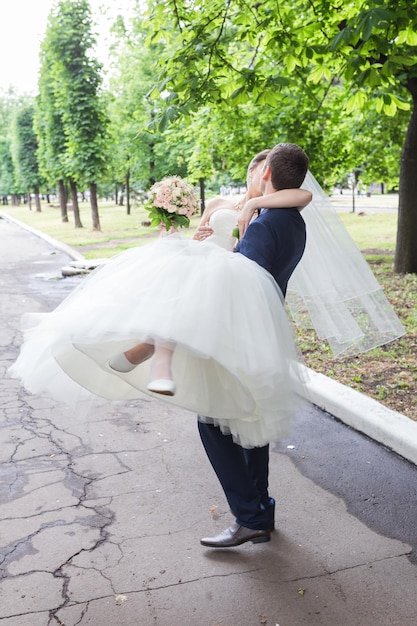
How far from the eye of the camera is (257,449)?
149 inches

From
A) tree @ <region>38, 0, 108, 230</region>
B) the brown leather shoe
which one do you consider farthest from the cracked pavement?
tree @ <region>38, 0, 108, 230</region>

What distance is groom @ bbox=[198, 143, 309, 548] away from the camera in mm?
3486

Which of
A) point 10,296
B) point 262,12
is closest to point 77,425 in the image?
point 262,12

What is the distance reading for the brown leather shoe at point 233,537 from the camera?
12.3 ft

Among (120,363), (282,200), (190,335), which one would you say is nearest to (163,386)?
(190,335)

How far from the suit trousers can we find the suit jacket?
38.5 inches

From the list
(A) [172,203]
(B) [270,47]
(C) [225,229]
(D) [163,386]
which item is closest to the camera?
(D) [163,386]

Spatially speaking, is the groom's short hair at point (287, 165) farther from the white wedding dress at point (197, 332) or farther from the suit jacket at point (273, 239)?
the white wedding dress at point (197, 332)

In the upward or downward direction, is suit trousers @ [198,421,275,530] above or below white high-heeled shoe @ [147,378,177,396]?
below

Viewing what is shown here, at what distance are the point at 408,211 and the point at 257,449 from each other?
10.9m

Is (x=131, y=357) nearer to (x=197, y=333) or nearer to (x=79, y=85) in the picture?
(x=197, y=333)

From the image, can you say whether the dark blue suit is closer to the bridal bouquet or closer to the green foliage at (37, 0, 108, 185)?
the bridal bouquet

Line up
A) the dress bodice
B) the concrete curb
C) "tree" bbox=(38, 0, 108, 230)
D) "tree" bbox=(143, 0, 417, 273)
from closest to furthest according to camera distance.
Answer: the dress bodice → the concrete curb → "tree" bbox=(143, 0, 417, 273) → "tree" bbox=(38, 0, 108, 230)

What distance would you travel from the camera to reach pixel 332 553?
3688 mm
